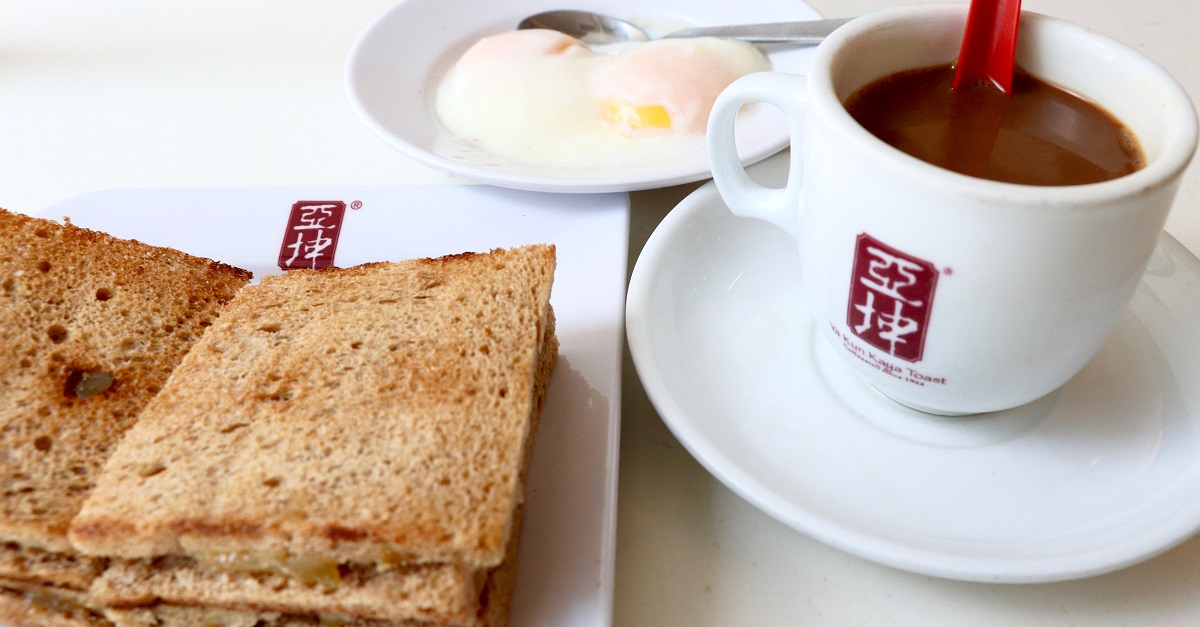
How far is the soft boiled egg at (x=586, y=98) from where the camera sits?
1.52 metres

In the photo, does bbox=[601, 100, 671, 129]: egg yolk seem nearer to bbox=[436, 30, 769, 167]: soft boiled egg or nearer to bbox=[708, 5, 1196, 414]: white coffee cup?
bbox=[436, 30, 769, 167]: soft boiled egg

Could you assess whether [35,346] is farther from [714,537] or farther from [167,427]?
[714,537]

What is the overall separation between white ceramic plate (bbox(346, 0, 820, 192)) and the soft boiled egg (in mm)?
58

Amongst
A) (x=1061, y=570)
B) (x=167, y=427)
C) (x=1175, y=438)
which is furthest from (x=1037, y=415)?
(x=167, y=427)

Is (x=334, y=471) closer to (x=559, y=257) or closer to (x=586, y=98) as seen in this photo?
(x=559, y=257)

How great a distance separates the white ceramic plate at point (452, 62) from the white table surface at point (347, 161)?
115 millimetres

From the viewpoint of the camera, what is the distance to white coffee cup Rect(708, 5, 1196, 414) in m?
0.73

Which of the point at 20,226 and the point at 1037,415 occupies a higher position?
the point at 20,226

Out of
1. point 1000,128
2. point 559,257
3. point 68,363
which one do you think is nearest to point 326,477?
point 68,363

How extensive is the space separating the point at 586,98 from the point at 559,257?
0.49m

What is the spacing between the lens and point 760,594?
0.88m

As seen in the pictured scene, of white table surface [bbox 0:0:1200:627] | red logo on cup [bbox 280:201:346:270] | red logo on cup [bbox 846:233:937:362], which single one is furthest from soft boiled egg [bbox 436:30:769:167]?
red logo on cup [bbox 846:233:937:362]

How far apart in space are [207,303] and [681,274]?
0.63 m

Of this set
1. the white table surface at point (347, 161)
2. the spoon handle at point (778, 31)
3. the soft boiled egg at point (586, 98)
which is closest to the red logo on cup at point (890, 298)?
the white table surface at point (347, 161)
